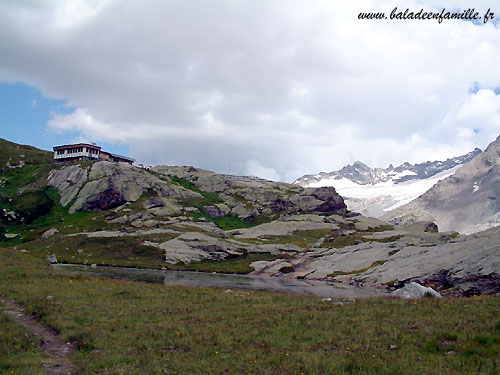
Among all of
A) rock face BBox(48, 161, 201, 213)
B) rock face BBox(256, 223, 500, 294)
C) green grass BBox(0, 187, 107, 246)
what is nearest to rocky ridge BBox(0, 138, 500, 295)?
rock face BBox(256, 223, 500, 294)

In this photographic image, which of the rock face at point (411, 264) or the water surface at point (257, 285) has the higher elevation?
the rock face at point (411, 264)

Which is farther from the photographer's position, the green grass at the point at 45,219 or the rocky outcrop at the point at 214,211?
the rocky outcrop at the point at 214,211

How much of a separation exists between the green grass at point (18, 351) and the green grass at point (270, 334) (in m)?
0.45

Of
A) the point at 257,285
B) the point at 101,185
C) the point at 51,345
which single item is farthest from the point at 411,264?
the point at 101,185

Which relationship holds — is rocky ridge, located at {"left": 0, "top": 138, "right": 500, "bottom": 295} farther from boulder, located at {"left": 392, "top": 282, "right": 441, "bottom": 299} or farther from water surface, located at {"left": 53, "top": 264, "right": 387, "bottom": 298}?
boulder, located at {"left": 392, "top": 282, "right": 441, "bottom": 299}

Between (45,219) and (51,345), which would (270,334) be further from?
(45,219)

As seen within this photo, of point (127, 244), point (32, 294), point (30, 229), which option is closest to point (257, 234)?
point (127, 244)

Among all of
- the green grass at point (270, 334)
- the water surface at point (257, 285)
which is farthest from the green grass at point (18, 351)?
the water surface at point (257, 285)

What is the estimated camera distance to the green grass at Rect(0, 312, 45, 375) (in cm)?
1725

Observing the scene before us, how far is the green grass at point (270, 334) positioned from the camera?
17.5 meters

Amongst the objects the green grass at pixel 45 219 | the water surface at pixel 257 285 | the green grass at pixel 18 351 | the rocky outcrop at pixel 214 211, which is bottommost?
the water surface at pixel 257 285

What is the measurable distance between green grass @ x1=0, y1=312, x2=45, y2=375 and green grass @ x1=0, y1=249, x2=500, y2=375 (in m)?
0.45

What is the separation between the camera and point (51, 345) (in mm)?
22031

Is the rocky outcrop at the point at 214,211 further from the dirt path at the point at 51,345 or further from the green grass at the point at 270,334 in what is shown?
the dirt path at the point at 51,345
